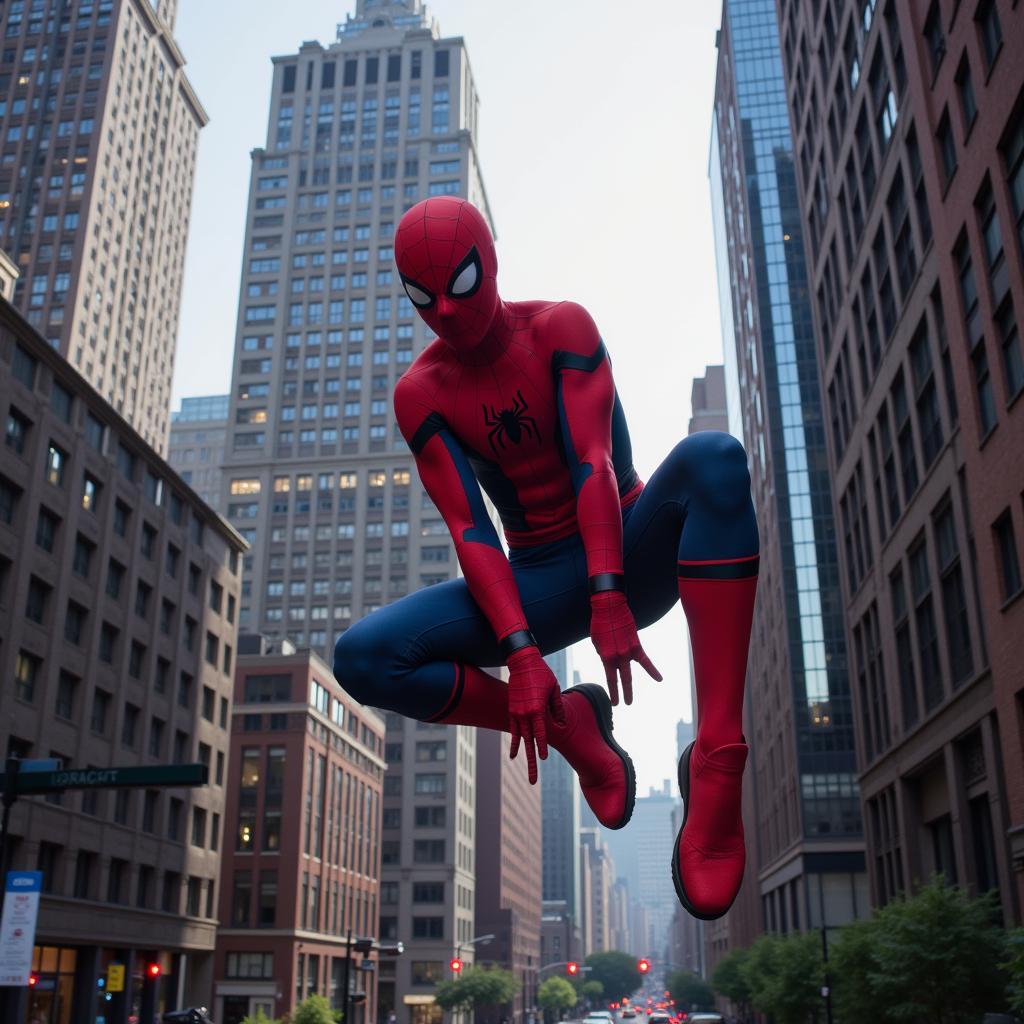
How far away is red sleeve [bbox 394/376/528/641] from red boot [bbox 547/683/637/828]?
1.73 feet

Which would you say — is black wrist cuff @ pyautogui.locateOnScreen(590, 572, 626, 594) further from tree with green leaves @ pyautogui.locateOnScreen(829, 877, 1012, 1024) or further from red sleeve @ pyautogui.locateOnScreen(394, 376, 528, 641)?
tree with green leaves @ pyautogui.locateOnScreen(829, 877, 1012, 1024)

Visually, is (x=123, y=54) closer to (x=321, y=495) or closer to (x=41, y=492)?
(x=321, y=495)

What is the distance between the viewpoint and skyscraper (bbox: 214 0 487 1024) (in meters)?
118

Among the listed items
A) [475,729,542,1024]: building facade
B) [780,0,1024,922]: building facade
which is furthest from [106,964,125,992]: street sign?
[475,729,542,1024]: building facade

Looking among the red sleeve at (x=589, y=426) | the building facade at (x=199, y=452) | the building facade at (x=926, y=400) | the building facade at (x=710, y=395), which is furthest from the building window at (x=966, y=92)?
the building facade at (x=199, y=452)

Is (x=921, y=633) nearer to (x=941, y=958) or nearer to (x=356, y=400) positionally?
(x=941, y=958)

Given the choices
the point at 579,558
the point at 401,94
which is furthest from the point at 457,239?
the point at 401,94

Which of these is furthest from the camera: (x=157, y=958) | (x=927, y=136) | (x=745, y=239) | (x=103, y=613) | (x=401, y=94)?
(x=401, y=94)

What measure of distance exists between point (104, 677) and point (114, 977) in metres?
13.8

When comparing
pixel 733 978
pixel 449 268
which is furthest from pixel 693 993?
pixel 449 268

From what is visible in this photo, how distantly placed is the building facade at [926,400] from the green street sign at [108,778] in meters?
20.0

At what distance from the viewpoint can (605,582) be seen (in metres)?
4.30

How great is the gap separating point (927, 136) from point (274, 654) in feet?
209

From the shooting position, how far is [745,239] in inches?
4023
